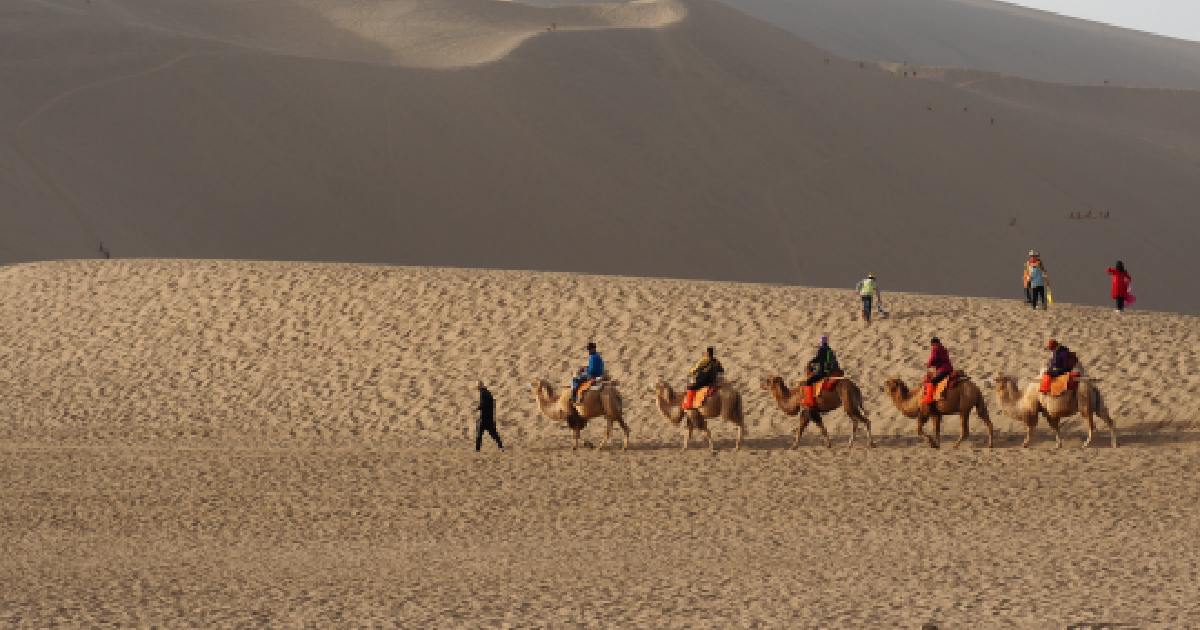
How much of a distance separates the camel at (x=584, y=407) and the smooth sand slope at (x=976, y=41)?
7947cm

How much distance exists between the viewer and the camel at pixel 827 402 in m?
18.5

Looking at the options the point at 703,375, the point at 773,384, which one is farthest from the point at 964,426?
the point at 703,375

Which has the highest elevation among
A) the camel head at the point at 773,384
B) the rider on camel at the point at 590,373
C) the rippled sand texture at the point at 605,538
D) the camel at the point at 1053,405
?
the rider on camel at the point at 590,373

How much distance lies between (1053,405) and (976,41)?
3860 inches

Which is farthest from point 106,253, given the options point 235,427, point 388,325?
point 235,427

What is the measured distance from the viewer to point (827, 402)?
18781 mm

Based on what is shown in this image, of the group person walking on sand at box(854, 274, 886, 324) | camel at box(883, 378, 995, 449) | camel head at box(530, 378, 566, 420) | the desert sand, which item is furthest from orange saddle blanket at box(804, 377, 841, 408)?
person walking on sand at box(854, 274, 886, 324)

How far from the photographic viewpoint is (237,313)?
2706 centimetres

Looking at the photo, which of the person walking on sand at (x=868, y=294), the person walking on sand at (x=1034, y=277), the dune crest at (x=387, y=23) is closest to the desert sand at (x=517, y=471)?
the person walking on sand at (x=868, y=294)

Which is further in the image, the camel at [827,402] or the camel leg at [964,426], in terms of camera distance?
the camel at [827,402]

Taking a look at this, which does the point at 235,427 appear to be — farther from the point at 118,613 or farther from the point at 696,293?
the point at 118,613

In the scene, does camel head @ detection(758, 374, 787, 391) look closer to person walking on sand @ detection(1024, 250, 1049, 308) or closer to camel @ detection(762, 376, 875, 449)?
camel @ detection(762, 376, 875, 449)

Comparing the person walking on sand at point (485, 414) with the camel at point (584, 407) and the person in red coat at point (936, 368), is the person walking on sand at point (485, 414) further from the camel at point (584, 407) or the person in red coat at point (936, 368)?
the person in red coat at point (936, 368)

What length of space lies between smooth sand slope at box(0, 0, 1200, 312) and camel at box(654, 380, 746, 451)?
20000 millimetres
